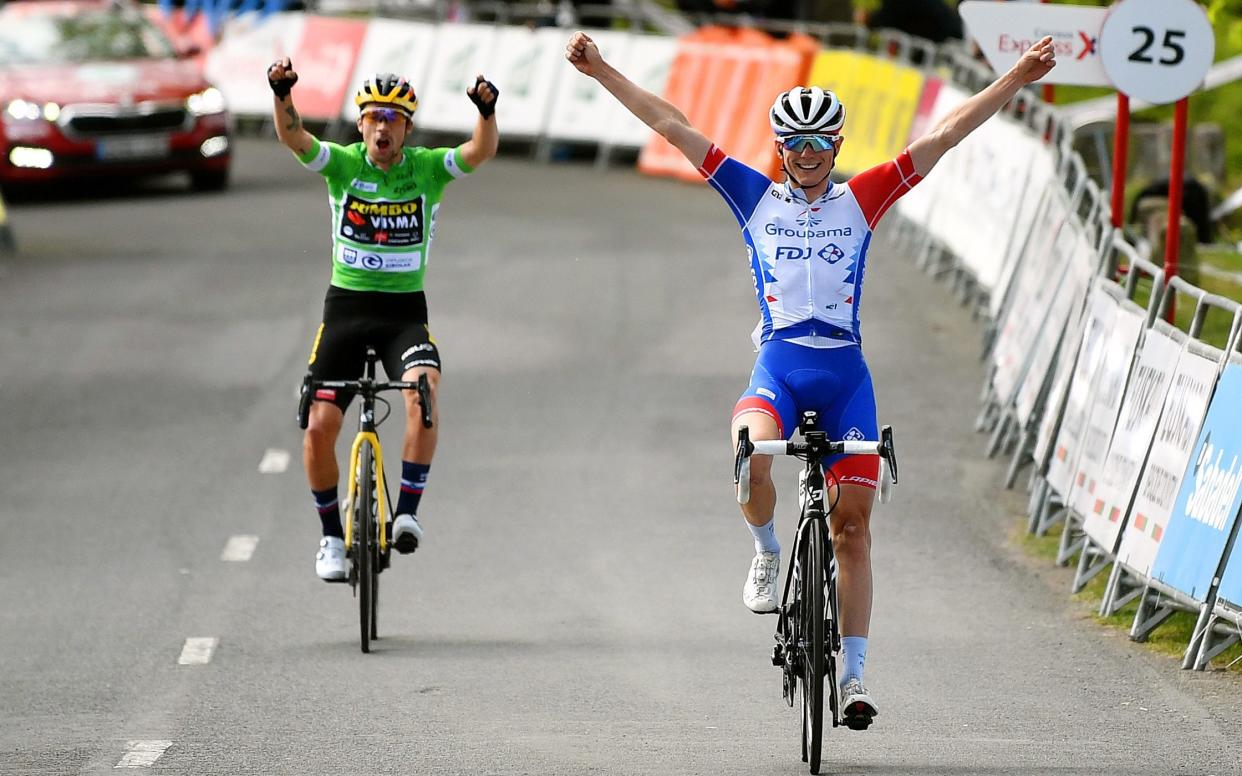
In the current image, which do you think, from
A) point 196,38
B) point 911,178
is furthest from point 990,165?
point 196,38

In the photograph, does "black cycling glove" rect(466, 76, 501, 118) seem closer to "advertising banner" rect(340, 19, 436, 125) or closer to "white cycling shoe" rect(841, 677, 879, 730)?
"white cycling shoe" rect(841, 677, 879, 730)

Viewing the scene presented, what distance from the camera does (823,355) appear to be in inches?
319

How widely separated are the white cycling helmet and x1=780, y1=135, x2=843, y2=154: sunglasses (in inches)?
1.0

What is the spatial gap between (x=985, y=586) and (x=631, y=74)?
16632 millimetres

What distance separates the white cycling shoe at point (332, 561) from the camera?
996 centimetres

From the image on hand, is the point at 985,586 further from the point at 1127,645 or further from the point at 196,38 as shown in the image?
the point at 196,38

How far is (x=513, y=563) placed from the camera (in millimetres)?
11602

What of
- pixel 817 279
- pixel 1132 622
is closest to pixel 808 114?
pixel 817 279

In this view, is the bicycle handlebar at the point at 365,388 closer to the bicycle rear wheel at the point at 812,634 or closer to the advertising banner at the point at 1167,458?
the bicycle rear wheel at the point at 812,634

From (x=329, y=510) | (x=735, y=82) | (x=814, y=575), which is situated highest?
(x=814, y=575)

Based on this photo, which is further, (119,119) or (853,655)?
(119,119)

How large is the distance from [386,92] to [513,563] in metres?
2.81

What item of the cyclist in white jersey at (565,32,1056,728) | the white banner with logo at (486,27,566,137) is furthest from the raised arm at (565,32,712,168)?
the white banner with logo at (486,27,566,137)

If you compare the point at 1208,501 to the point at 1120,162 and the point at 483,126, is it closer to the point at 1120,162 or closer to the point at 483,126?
the point at 483,126
